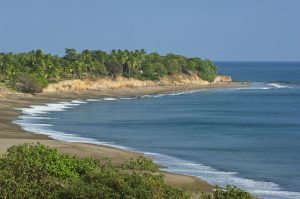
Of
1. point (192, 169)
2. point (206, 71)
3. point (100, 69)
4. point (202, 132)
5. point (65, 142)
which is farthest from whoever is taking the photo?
→ point (206, 71)

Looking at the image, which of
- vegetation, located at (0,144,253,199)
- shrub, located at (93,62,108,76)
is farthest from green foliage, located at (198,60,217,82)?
vegetation, located at (0,144,253,199)

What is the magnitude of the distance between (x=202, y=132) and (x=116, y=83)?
3011 inches

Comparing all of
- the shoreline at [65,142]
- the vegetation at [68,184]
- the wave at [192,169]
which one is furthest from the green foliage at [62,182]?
the wave at [192,169]

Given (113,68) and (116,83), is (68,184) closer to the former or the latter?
(116,83)

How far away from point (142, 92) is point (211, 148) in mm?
83840

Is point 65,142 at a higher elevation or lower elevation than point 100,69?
lower

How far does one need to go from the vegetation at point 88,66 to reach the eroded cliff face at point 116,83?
1809 mm

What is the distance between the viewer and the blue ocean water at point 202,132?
4284 cm

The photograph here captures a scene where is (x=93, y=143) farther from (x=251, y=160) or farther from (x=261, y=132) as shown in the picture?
(x=261, y=132)

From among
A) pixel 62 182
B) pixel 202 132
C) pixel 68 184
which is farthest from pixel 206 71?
pixel 68 184

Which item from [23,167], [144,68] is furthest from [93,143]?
[144,68]

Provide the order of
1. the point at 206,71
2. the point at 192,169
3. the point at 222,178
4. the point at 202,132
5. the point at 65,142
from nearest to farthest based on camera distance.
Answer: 1. the point at 222,178
2. the point at 192,169
3. the point at 65,142
4. the point at 202,132
5. the point at 206,71

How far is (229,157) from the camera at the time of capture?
4969 centimetres

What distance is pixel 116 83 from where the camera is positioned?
14200 cm
